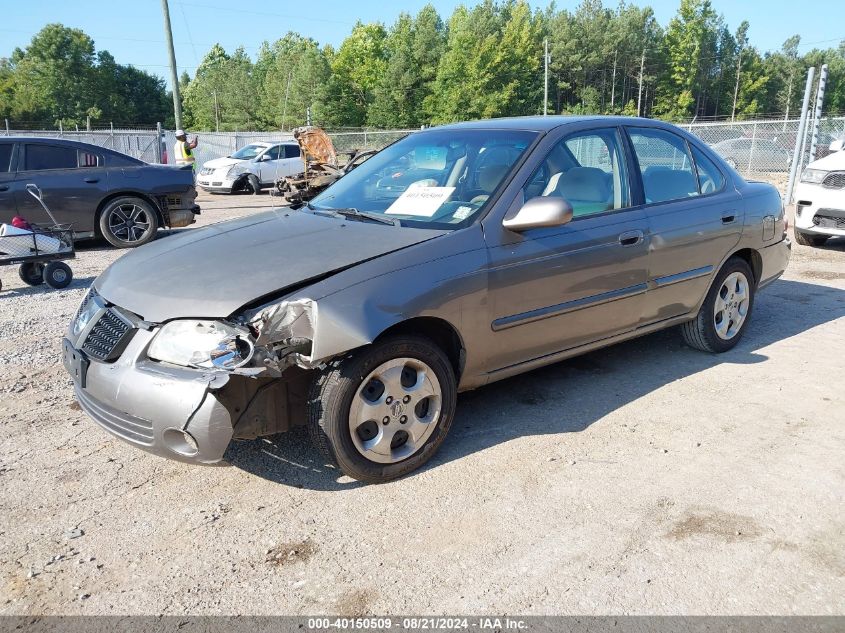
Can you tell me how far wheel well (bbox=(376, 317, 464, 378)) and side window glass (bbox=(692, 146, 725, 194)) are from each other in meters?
2.42

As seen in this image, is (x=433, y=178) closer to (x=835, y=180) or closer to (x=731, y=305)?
(x=731, y=305)

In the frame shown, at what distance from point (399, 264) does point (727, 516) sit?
1815 millimetres

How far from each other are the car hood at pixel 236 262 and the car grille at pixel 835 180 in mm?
7838

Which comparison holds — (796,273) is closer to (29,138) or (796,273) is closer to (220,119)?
(29,138)

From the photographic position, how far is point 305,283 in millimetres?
2984

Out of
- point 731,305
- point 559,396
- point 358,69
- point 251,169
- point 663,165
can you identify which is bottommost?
point 559,396

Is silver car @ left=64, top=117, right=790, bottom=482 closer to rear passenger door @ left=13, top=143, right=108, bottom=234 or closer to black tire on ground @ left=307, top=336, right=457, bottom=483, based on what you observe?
black tire on ground @ left=307, top=336, right=457, bottom=483

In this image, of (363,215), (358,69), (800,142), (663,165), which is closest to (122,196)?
(363,215)

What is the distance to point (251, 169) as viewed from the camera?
63.8 ft

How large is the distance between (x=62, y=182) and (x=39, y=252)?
102 inches

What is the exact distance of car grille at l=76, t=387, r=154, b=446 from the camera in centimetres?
287

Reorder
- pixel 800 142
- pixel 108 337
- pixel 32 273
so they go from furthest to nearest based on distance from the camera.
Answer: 1. pixel 800 142
2. pixel 32 273
3. pixel 108 337

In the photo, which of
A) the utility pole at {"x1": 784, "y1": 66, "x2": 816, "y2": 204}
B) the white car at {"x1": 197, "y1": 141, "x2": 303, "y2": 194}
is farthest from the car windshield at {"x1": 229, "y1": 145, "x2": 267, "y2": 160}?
the utility pole at {"x1": 784, "y1": 66, "x2": 816, "y2": 204}

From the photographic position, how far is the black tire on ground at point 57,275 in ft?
23.0
